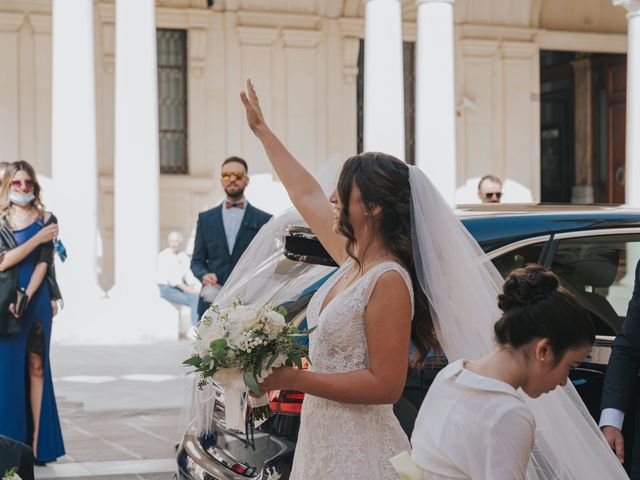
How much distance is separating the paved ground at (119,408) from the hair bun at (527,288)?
2.54 metres

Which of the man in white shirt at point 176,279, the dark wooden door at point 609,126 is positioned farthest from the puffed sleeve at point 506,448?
the dark wooden door at point 609,126

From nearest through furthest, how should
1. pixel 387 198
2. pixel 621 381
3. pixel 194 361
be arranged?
pixel 194 361 → pixel 387 198 → pixel 621 381

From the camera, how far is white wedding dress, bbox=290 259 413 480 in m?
3.50

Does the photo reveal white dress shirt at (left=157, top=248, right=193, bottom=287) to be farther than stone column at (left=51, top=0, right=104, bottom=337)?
Yes

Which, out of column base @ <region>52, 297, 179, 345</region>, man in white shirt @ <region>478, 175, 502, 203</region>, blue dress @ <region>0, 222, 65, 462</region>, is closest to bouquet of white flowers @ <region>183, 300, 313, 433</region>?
blue dress @ <region>0, 222, 65, 462</region>

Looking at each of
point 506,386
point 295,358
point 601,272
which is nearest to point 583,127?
point 601,272

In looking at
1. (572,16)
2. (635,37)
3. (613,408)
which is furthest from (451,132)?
(613,408)

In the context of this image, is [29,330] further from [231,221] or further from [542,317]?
[542,317]

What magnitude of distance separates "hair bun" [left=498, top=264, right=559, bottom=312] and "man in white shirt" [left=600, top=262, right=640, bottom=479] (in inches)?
50.7

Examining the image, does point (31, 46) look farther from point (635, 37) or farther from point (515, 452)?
point (515, 452)

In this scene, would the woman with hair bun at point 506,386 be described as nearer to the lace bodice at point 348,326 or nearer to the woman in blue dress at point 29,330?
the lace bodice at point 348,326

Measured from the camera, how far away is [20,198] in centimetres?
745

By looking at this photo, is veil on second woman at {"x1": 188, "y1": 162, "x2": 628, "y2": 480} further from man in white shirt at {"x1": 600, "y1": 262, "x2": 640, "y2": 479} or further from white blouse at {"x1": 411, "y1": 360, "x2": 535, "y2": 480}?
white blouse at {"x1": 411, "y1": 360, "x2": 535, "y2": 480}

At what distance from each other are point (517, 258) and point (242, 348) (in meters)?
1.78
